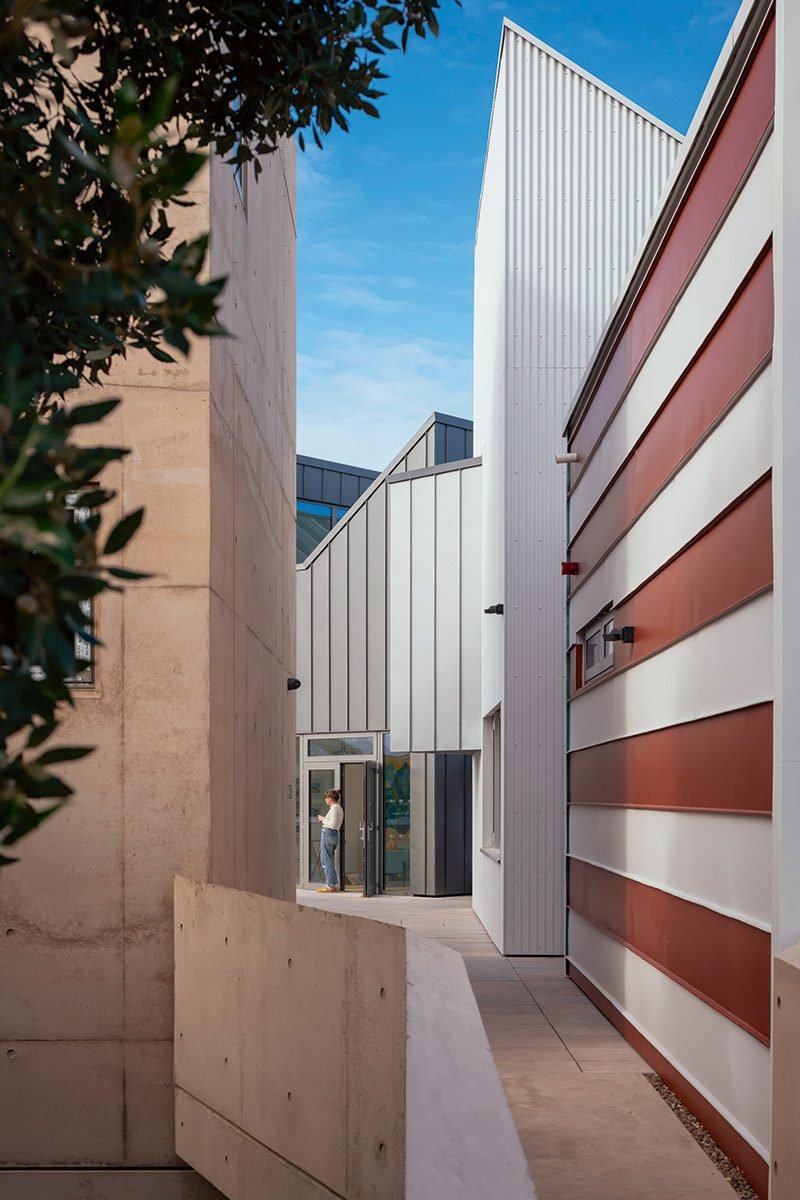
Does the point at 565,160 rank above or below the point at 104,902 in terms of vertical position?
above

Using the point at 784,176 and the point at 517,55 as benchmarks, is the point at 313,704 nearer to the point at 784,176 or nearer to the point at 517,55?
the point at 517,55

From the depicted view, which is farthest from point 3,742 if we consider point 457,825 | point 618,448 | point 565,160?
point 457,825

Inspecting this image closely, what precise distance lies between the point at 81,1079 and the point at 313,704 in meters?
15.5

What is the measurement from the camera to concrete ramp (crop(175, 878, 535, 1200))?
10.2 ft

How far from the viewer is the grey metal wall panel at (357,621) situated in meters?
21.1

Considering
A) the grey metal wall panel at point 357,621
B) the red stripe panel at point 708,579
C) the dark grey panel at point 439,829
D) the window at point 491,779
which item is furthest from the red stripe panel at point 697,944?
the grey metal wall panel at point 357,621

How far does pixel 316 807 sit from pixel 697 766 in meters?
15.6

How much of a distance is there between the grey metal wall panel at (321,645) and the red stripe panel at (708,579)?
42.8ft

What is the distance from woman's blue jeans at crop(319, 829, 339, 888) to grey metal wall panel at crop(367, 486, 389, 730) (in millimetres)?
1738

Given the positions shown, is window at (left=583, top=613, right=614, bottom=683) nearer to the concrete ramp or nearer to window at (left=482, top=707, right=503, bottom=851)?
window at (left=482, top=707, right=503, bottom=851)

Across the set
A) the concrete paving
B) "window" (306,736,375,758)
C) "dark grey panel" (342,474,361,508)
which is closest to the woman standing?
"window" (306,736,375,758)

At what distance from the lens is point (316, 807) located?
2175cm

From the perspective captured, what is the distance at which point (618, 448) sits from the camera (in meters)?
9.20

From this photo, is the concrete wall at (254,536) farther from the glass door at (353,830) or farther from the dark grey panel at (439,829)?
the glass door at (353,830)
